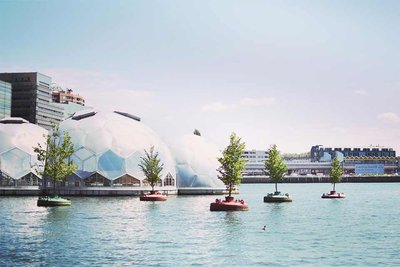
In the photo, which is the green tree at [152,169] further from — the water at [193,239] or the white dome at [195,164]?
the water at [193,239]

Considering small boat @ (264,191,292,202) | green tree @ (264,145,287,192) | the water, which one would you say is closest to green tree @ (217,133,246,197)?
the water

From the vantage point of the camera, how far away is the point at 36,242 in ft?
169

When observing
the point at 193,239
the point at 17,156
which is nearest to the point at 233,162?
the point at 193,239

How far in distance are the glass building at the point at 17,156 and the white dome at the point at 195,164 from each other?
103 feet

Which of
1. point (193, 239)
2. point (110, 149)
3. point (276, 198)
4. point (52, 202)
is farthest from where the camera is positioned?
point (110, 149)

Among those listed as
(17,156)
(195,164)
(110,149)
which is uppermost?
(110,149)

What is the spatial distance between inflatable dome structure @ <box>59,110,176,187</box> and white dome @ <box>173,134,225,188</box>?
2.75 meters

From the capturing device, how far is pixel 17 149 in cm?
14425

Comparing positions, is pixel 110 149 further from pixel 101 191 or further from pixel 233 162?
pixel 233 162

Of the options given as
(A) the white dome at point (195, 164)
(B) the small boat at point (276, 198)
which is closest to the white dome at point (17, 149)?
(A) the white dome at point (195, 164)

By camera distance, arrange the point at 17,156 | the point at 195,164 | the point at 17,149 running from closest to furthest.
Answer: the point at 17,156 < the point at 17,149 < the point at 195,164

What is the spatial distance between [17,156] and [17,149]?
171cm

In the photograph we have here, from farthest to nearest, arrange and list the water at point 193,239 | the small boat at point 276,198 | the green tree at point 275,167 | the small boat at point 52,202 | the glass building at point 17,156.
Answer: the glass building at point 17,156 < the green tree at point 275,167 < the small boat at point 276,198 < the small boat at point 52,202 < the water at point 193,239

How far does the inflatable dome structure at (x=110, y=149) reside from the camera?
5177 inches
